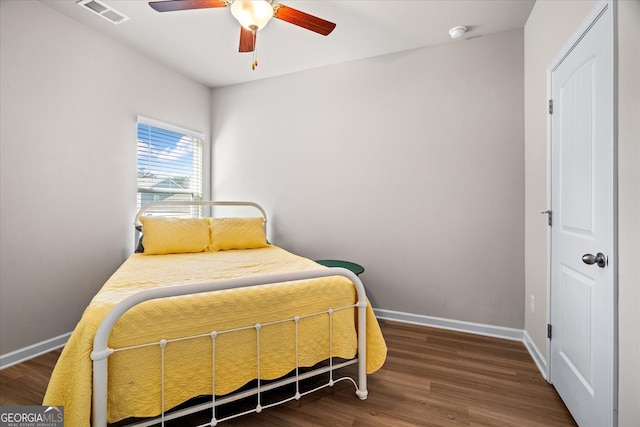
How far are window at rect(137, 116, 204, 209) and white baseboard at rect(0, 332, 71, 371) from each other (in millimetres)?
1272

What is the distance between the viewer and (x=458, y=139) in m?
2.65

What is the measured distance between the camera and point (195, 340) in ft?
4.40

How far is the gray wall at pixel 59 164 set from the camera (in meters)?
2.05

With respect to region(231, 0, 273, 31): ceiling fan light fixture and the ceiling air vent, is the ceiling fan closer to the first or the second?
region(231, 0, 273, 31): ceiling fan light fixture

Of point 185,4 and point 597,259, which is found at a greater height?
point 185,4

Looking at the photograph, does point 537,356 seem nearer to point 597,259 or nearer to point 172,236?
point 597,259

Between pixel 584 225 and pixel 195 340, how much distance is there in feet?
6.27

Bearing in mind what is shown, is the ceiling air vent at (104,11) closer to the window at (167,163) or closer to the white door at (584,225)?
the window at (167,163)

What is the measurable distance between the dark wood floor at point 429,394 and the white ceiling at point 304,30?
260 cm

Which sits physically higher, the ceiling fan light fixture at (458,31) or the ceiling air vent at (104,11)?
the ceiling air vent at (104,11)

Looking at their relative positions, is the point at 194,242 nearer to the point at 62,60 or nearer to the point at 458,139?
the point at 62,60

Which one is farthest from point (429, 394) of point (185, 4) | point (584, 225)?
point (185, 4)

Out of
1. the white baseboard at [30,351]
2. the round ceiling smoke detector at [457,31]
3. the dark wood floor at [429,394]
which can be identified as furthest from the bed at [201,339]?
the round ceiling smoke detector at [457,31]

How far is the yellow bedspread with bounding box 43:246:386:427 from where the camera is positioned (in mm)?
1145
